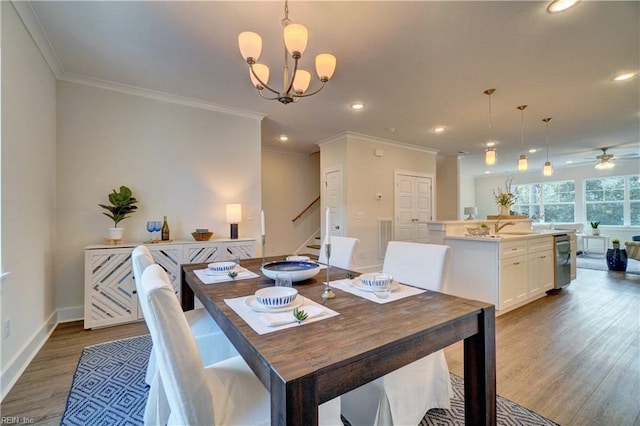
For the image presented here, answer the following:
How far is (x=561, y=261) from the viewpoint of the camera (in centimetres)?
421

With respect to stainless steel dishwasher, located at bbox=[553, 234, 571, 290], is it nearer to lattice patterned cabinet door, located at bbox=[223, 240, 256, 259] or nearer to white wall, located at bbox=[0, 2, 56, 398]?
lattice patterned cabinet door, located at bbox=[223, 240, 256, 259]

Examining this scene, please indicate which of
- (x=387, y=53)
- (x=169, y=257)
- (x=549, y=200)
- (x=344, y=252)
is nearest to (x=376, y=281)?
(x=344, y=252)

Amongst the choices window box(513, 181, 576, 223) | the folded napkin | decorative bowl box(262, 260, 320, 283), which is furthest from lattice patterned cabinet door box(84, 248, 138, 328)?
window box(513, 181, 576, 223)

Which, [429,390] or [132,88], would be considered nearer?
[429,390]

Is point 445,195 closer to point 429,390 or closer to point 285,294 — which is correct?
point 429,390

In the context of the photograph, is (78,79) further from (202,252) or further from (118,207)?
(202,252)

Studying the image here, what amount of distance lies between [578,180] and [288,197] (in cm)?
918

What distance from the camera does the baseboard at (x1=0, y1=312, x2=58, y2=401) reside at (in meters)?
1.82

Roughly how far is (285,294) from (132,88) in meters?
3.43

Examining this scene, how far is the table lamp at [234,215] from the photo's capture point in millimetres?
3646

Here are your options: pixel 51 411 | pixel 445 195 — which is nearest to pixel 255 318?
pixel 51 411

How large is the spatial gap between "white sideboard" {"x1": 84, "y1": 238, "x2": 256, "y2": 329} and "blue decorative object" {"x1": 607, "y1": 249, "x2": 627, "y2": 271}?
7.87 m

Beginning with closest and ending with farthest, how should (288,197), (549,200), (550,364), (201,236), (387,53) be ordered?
(550,364) < (387,53) < (201,236) < (288,197) < (549,200)

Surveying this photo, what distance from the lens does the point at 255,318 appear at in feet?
3.58
